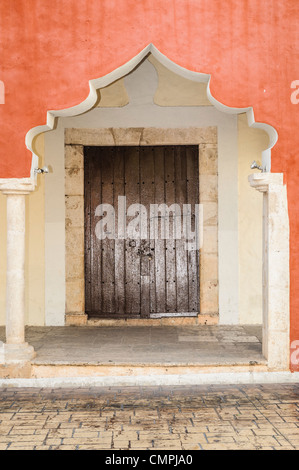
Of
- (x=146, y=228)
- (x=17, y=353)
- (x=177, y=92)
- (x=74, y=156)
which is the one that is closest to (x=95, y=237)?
(x=146, y=228)

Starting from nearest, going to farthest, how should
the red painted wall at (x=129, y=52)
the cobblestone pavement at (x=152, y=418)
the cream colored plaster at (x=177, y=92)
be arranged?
the cobblestone pavement at (x=152, y=418) < the red painted wall at (x=129, y=52) < the cream colored plaster at (x=177, y=92)

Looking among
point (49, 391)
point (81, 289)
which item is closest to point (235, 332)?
point (81, 289)

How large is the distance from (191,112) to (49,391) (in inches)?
154

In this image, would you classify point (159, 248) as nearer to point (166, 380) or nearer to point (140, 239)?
point (140, 239)

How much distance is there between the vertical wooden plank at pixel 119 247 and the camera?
274 inches

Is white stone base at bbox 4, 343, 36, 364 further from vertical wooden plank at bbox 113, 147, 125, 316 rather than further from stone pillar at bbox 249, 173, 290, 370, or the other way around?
stone pillar at bbox 249, 173, 290, 370

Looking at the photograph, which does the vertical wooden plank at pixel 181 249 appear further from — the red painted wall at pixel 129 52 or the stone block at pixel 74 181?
the red painted wall at pixel 129 52

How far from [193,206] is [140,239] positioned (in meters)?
0.83

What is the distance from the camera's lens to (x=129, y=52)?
498 centimetres

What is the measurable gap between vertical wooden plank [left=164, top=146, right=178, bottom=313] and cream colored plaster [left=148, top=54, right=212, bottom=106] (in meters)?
0.61

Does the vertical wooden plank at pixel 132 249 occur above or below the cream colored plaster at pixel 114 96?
below

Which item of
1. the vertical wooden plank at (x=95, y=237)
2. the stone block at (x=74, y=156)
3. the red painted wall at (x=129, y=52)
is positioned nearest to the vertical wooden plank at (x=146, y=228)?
the vertical wooden plank at (x=95, y=237)

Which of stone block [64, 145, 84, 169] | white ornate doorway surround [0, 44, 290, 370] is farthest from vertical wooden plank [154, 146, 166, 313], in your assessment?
white ornate doorway surround [0, 44, 290, 370]
